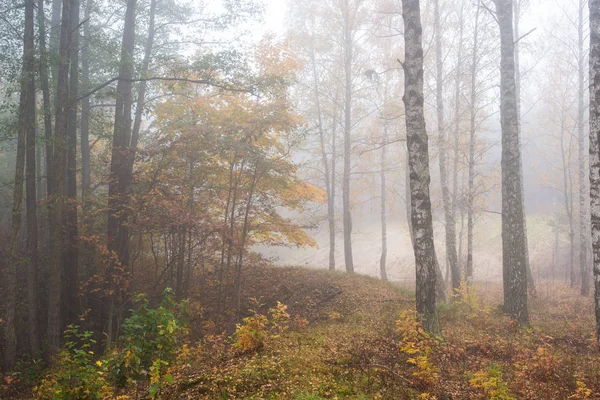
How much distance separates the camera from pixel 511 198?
8.60 metres

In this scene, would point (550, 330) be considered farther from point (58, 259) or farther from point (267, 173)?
point (58, 259)

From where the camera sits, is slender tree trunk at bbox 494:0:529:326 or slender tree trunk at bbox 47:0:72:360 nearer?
slender tree trunk at bbox 494:0:529:326

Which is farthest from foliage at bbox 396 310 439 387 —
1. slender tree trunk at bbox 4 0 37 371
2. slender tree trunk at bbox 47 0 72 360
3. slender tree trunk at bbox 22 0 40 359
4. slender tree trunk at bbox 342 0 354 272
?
slender tree trunk at bbox 342 0 354 272

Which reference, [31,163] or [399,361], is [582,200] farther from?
[31,163]

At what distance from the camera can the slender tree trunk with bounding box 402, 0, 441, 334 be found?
6598mm

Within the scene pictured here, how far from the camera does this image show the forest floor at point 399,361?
4660 millimetres

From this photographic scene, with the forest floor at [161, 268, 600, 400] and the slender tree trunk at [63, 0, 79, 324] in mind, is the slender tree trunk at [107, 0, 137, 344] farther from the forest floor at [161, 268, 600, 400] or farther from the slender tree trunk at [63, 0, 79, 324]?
the forest floor at [161, 268, 600, 400]

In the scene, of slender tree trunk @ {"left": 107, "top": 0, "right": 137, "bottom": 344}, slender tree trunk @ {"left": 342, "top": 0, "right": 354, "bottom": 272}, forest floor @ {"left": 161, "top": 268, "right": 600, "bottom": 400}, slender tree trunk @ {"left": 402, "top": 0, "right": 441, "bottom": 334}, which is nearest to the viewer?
forest floor @ {"left": 161, "top": 268, "right": 600, "bottom": 400}

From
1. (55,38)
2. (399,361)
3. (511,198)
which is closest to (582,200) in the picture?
(511,198)

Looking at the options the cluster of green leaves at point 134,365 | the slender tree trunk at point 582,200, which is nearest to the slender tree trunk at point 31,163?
the cluster of green leaves at point 134,365

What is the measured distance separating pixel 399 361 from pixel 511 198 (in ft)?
16.6

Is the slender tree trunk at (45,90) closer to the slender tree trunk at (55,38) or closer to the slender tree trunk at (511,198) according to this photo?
the slender tree trunk at (55,38)

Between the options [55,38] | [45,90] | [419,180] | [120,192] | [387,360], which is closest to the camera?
[387,360]

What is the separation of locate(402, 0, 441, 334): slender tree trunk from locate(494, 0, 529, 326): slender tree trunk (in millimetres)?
3099
